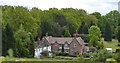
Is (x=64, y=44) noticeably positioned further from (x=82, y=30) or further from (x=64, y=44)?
(x=82, y=30)

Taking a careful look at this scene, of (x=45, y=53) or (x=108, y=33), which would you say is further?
(x=108, y=33)

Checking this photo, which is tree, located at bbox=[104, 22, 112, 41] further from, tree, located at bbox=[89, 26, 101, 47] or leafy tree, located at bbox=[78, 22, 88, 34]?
leafy tree, located at bbox=[78, 22, 88, 34]

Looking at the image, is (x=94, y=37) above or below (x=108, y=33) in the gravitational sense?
below

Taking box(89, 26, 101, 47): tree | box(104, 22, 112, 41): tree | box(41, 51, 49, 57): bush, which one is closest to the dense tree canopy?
box(89, 26, 101, 47): tree

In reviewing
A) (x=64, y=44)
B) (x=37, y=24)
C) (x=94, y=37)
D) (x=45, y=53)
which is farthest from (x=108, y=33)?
(x=45, y=53)

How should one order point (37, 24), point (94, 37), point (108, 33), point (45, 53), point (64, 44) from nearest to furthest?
point (45, 53)
point (64, 44)
point (94, 37)
point (37, 24)
point (108, 33)

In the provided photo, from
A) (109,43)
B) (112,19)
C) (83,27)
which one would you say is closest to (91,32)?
(109,43)

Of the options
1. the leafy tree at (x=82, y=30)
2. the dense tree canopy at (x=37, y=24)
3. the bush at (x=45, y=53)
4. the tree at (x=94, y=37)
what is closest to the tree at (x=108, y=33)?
the dense tree canopy at (x=37, y=24)

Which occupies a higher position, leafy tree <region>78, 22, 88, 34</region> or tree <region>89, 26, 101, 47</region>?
leafy tree <region>78, 22, 88, 34</region>

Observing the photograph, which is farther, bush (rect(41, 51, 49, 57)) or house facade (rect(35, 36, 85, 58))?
house facade (rect(35, 36, 85, 58))

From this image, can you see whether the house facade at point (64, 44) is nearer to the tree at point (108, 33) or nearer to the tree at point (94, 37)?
the tree at point (94, 37)

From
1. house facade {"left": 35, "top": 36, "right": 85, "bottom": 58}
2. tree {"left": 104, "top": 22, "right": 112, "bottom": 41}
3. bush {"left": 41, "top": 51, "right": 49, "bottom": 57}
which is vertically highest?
tree {"left": 104, "top": 22, "right": 112, "bottom": 41}

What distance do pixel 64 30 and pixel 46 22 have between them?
1.64 meters

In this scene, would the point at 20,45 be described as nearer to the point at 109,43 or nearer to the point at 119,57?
the point at 119,57
